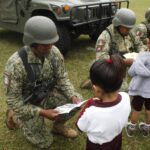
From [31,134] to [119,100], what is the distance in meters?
1.35

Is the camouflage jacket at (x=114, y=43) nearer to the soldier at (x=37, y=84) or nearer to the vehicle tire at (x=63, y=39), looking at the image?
the soldier at (x=37, y=84)

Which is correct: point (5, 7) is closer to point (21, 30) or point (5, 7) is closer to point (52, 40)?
point (21, 30)

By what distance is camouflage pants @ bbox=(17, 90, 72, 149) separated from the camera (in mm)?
3398

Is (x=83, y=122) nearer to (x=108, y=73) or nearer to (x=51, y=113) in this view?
(x=108, y=73)

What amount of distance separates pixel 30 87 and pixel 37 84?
73 millimetres

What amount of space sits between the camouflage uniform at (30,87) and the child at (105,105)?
33.0 inches

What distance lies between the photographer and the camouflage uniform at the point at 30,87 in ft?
10.1

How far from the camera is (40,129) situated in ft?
11.3

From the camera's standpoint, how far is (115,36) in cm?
450

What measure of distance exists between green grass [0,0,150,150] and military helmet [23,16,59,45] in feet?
3.76

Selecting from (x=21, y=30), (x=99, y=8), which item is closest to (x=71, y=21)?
(x=99, y=8)

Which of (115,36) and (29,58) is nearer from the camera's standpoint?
(29,58)

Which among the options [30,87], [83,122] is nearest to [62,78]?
[30,87]

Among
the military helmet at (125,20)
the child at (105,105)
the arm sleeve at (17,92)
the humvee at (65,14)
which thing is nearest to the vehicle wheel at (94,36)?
the humvee at (65,14)
